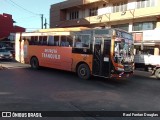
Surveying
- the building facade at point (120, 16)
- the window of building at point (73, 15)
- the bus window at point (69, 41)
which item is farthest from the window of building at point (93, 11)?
the bus window at point (69, 41)

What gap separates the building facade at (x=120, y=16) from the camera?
22.2 meters

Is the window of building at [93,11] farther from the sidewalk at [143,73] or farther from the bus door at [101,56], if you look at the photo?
the bus door at [101,56]

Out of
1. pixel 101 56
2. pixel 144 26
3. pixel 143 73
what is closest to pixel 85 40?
pixel 101 56

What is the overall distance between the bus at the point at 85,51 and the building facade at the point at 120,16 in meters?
7.41

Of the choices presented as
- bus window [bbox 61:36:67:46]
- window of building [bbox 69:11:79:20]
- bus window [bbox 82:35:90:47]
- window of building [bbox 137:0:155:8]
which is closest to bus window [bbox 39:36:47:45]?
bus window [bbox 61:36:67:46]

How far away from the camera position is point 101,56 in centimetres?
1330

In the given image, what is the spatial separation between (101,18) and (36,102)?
26542 millimetres

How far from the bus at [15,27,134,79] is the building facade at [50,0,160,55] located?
24.3 ft

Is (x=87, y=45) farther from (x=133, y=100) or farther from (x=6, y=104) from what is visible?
(x=6, y=104)

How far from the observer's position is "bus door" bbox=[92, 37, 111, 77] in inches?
512

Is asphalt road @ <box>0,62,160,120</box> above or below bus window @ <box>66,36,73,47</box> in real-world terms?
below

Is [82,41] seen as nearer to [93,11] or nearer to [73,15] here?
[93,11]

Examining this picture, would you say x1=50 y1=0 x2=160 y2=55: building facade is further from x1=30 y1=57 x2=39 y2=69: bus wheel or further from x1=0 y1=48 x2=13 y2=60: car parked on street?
x1=0 y1=48 x2=13 y2=60: car parked on street

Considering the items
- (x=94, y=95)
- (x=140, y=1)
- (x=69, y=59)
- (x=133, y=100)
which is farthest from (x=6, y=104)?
(x=140, y=1)
